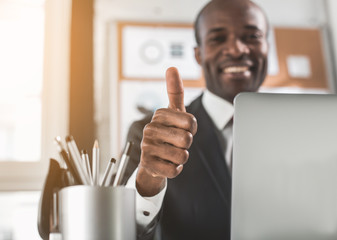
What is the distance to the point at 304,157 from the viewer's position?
2.39 feet

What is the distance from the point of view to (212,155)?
1209 millimetres

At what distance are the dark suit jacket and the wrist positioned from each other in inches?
9.9

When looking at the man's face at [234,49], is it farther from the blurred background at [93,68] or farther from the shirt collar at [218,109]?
the blurred background at [93,68]

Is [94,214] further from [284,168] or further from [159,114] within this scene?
[284,168]

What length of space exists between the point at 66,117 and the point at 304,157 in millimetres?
1345

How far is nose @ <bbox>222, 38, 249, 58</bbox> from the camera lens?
1468 millimetres

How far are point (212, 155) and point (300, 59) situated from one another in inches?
52.2

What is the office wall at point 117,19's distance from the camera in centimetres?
200

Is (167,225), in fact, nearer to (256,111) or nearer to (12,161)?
(256,111)

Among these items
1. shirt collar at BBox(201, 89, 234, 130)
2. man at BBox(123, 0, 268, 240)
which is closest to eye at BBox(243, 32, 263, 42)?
man at BBox(123, 0, 268, 240)

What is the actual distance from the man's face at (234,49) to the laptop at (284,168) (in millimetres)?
742

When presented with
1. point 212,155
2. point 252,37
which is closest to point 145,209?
point 212,155

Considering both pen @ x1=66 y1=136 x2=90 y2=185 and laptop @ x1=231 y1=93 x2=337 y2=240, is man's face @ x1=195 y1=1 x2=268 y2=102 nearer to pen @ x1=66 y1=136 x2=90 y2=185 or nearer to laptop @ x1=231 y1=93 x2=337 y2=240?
laptop @ x1=231 y1=93 x2=337 y2=240

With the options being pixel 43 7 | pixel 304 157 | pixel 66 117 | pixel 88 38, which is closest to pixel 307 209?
pixel 304 157
